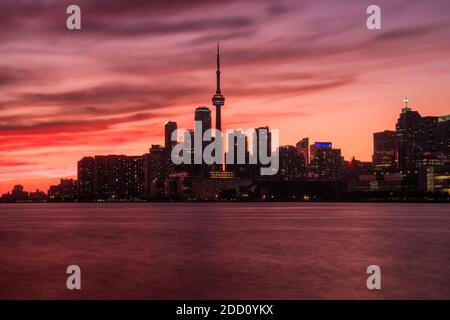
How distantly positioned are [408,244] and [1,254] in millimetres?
50761

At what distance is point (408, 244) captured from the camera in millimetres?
74375

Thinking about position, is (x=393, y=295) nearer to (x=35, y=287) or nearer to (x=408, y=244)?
(x=35, y=287)

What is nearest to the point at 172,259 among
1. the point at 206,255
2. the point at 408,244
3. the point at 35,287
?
the point at 206,255

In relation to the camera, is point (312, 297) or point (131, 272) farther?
point (131, 272)

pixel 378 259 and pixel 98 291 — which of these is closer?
pixel 98 291
